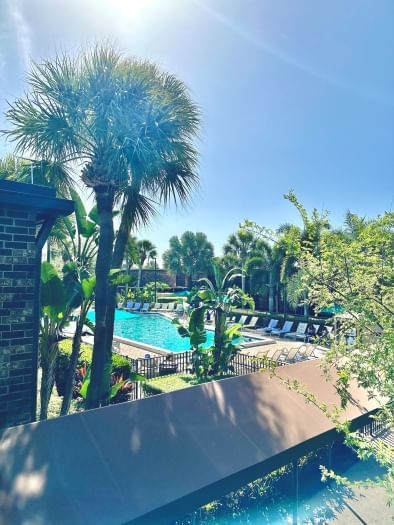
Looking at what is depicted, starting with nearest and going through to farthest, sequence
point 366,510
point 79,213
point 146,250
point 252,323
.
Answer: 1. point 366,510
2. point 79,213
3. point 252,323
4. point 146,250

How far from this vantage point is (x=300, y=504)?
5.74 meters

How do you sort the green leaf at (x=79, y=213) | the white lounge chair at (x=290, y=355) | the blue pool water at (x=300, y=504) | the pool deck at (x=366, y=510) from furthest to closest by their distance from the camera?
the white lounge chair at (x=290, y=355) → the green leaf at (x=79, y=213) → the blue pool water at (x=300, y=504) → the pool deck at (x=366, y=510)

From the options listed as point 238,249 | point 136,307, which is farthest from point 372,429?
point 238,249

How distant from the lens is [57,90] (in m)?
6.77

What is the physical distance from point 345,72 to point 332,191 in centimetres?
598

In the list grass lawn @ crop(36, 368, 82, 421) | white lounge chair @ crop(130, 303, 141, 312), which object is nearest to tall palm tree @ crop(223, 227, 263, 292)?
white lounge chair @ crop(130, 303, 141, 312)

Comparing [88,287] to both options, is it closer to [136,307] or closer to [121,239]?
[121,239]

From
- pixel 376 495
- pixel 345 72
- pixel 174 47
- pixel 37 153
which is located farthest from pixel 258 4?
pixel 376 495

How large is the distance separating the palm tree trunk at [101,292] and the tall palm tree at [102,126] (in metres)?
0.02

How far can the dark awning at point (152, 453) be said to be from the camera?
3.21 metres

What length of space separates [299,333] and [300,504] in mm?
18474

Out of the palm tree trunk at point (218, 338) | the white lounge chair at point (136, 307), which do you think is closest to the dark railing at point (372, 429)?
the palm tree trunk at point (218, 338)

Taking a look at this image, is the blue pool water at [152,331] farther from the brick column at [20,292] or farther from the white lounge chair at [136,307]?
the brick column at [20,292]

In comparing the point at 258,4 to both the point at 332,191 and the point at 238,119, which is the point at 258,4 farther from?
the point at 332,191
